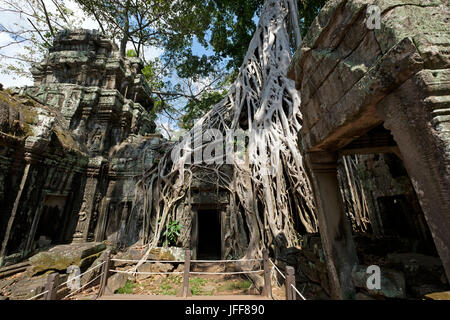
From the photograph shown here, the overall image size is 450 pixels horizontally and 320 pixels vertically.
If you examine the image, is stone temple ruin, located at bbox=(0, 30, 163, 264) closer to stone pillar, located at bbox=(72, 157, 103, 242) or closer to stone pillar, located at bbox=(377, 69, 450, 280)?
stone pillar, located at bbox=(72, 157, 103, 242)

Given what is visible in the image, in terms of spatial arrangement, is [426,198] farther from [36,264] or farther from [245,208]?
[36,264]

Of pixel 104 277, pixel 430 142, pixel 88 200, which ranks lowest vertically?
pixel 104 277

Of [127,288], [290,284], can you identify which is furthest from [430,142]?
[127,288]

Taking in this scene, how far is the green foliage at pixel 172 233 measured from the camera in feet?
16.7

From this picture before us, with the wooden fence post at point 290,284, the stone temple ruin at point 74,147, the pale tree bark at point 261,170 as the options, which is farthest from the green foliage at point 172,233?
the wooden fence post at point 290,284

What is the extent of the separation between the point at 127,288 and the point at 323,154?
4136 millimetres

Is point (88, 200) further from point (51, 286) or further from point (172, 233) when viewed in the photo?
point (51, 286)

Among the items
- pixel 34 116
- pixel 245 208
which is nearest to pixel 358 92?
pixel 245 208

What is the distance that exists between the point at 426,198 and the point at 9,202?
20.0 feet

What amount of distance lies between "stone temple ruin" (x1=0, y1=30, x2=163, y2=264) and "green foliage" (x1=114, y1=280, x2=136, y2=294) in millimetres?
1651

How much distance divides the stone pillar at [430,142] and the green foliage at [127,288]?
4.35 m

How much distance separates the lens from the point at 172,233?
5.12 m

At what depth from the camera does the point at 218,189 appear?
18.1ft

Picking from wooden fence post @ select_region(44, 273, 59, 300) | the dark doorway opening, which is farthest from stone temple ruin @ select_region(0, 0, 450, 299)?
wooden fence post @ select_region(44, 273, 59, 300)
